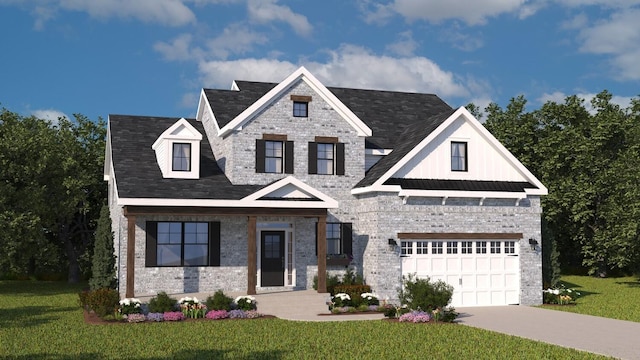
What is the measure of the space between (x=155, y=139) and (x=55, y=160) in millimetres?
8671

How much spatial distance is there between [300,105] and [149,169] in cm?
658

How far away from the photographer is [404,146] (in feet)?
92.3

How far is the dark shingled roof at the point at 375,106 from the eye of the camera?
29.5 m

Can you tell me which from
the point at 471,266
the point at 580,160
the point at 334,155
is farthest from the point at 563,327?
the point at 580,160

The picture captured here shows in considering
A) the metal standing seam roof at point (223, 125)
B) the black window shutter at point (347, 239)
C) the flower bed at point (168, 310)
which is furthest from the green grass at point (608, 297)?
the flower bed at point (168, 310)

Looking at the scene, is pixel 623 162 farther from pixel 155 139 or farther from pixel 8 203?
pixel 8 203

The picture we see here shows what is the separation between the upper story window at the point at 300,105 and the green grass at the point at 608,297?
39.8 ft

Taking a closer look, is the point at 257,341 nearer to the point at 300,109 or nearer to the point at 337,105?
the point at 300,109

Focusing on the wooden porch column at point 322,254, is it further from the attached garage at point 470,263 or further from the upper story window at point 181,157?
the upper story window at point 181,157

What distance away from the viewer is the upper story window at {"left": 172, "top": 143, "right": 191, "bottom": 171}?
2767 cm

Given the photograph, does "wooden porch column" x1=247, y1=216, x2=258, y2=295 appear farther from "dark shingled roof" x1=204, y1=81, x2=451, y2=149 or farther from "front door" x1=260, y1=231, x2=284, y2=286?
"dark shingled roof" x1=204, y1=81, x2=451, y2=149

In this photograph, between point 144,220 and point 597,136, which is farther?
point 597,136

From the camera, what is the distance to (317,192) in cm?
2620

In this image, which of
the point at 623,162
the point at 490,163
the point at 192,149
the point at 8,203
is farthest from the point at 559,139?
the point at 8,203
